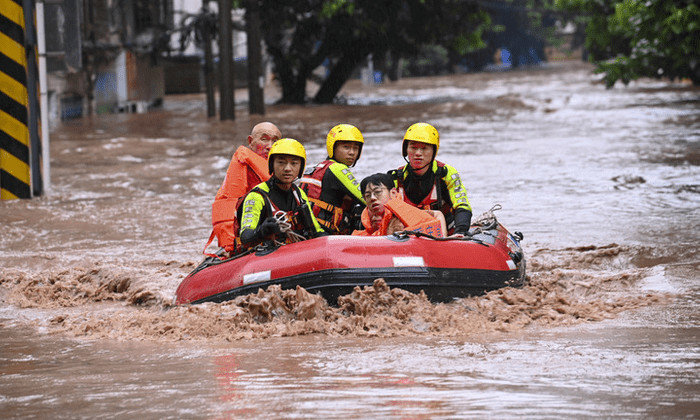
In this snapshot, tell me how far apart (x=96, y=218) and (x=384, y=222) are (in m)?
5.29

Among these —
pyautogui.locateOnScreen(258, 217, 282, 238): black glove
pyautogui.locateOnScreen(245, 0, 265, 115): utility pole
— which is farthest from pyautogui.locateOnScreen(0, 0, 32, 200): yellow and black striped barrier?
pyautogui.locateOnScreen(245, 0, 265, 115): utility pole

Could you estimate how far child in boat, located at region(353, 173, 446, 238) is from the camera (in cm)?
698

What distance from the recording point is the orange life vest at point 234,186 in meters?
7.89

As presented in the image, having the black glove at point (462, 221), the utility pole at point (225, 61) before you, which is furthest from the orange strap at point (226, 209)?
the utility pole at point (225, 61)

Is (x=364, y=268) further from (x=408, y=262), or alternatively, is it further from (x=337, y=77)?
(x=337, y=77)

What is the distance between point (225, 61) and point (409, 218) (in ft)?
56.5

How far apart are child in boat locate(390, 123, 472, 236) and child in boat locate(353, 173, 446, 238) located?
9.3 inches

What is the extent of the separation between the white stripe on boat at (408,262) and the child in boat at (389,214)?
410 mm

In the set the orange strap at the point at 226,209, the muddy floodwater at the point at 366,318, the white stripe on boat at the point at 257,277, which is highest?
the orange strap at the point at 226,209

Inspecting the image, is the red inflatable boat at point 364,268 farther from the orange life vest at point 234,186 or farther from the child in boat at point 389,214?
the orange life vest at point 234,186

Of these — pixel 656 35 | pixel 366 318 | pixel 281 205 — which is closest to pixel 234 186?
pixel 281 205

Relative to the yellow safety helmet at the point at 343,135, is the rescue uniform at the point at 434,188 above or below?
below

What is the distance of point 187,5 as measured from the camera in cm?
3675

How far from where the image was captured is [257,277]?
21.3 ft
